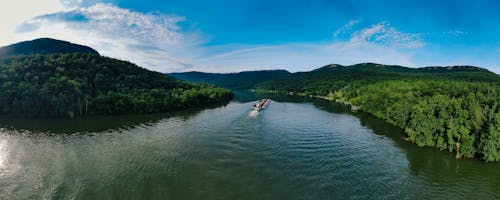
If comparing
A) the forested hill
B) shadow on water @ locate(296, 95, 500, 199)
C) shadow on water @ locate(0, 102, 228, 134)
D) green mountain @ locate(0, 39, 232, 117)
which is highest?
the forested hill

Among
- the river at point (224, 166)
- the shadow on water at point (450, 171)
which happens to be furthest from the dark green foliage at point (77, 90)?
the shadow on water at point (450, 171)

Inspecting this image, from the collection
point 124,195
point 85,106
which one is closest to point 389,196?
point 124,195

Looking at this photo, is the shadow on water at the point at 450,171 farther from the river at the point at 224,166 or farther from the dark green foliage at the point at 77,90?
the dark green foliage at the point at 77,90

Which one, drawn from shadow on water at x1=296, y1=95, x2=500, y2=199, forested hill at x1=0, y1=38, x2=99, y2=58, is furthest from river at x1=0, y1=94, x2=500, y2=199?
forested hill at x1=0, y1=38, x2=99, y2=58

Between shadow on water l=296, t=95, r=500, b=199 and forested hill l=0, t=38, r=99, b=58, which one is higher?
forested hill l=0, t=38, r=99, b=58

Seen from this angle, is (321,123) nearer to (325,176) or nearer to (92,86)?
(325,176)

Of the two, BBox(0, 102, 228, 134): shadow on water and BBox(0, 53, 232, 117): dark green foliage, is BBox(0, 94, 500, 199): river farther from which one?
BBox(0, 53, 232, 117): dark green foliage

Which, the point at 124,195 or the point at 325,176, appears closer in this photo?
the point at 124,195
